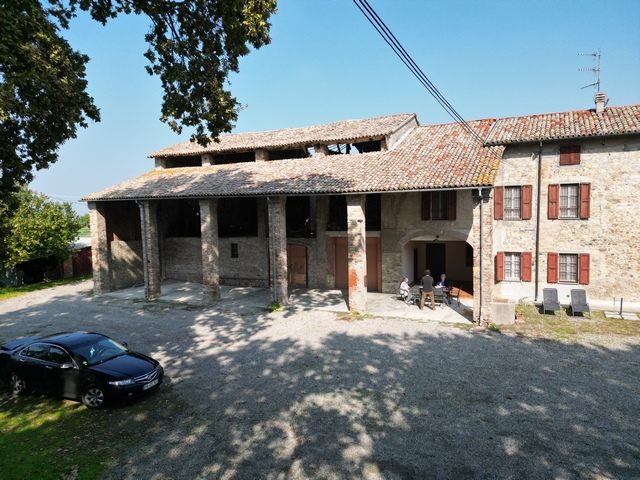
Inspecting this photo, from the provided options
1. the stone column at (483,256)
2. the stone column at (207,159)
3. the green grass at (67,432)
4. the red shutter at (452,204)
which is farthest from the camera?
the stone column at (207,159)

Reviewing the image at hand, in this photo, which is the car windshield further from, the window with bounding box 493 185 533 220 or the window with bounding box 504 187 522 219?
the window with bounding box 504 187 522 219

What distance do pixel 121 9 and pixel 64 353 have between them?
27.0ft

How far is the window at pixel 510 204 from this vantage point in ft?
57.6

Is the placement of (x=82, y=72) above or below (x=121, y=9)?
below

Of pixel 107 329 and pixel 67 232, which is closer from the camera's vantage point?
pixel 107 329

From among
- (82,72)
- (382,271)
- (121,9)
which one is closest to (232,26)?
(121,9)

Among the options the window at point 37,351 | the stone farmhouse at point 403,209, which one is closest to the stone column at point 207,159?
the stone farmhouse at point 403,209

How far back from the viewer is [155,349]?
487 inches

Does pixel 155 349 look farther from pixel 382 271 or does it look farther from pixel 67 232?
pixel 67 232

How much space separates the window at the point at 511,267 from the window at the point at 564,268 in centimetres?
104

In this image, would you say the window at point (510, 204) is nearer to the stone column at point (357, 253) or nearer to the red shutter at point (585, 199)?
the red shutter at point (585, 199)

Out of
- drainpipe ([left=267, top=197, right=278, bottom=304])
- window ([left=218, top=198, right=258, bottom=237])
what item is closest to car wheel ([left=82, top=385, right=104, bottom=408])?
drainpipe ([left=267, top=197, right=278, bottom=304])

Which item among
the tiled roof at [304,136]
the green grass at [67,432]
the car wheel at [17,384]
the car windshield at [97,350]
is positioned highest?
the tiled roof at [304,136]

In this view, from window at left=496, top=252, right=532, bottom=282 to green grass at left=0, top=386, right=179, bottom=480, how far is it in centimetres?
1494
